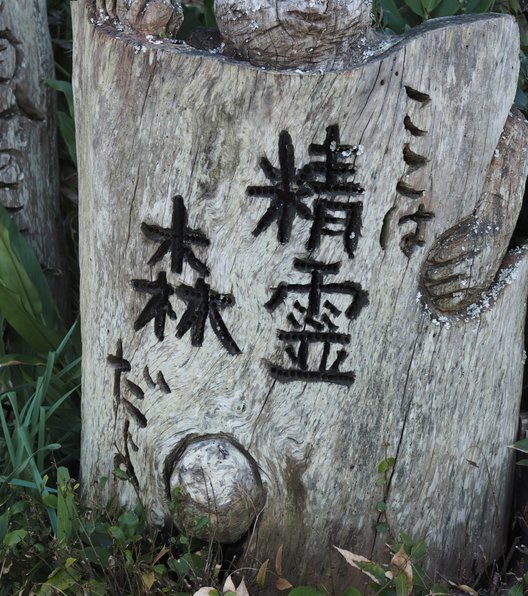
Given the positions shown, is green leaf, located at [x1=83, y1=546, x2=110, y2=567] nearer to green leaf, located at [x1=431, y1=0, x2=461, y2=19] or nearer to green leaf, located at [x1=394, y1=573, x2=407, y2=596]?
green leaf, located at [x1=394, y1=573, x2=407, y2=596]

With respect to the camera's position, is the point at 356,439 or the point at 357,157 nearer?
the point at 357,157

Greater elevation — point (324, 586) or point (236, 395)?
point (236, 395)

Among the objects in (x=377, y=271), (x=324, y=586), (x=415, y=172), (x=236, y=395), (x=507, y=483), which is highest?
(x=415, y=172)

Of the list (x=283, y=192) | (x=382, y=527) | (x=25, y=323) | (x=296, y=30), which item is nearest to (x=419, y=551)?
(x=382, y=527)

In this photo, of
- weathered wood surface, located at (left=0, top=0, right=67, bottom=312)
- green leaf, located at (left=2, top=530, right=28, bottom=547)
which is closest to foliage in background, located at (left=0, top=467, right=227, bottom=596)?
green leaf, located at (left=2, top=530, right=28, bottom=547)

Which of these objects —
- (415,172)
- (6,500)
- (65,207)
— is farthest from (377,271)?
(65,207)

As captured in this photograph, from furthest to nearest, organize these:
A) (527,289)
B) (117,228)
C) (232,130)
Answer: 1. (527,289)
2. (117,228)
3. (232,130)

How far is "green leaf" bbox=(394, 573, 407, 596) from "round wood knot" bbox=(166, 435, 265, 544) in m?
0.44

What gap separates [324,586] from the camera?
6.82ft

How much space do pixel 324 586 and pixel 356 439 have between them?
1.27 ft

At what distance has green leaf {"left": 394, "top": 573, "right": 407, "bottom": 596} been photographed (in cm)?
169

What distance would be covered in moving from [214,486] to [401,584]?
50cm

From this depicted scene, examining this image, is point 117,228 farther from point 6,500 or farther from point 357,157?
point 6,500

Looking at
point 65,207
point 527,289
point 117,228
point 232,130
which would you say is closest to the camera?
point 232,130
